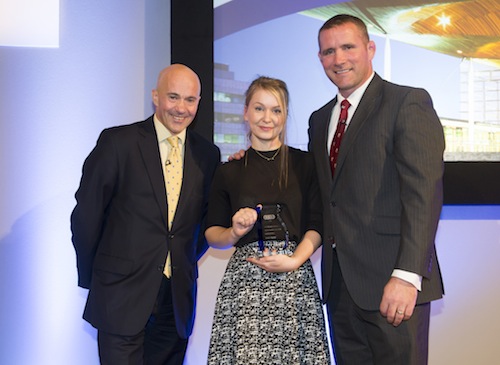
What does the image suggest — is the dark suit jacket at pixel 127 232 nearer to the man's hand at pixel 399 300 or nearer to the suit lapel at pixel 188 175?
the suit lapel at pixel 188 175

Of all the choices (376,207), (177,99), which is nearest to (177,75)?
(177,99)

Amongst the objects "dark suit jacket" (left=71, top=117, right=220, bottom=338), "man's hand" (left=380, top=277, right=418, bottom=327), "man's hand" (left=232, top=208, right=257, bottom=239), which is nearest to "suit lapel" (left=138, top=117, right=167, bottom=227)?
"dark suit jacket" (left=71, top=117, right=220, bottom=338)

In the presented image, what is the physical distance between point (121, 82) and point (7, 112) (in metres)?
0.63

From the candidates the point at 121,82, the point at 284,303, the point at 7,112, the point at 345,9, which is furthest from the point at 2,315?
the point at 345,9

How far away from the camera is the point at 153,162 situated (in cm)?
232

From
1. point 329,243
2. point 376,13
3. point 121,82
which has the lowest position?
point 329,243

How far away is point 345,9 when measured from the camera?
3.26 meters

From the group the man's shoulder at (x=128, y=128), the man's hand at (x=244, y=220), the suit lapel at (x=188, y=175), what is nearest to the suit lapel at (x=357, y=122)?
the man's hand at (x=244, y=220)

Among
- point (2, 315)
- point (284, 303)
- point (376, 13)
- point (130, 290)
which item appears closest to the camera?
point (284, 303)

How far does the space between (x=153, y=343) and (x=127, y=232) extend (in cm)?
54

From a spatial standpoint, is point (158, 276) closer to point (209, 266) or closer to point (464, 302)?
point (209, 266)

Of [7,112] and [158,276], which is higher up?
[7,112]

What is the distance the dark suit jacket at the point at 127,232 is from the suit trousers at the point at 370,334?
2.11 feet

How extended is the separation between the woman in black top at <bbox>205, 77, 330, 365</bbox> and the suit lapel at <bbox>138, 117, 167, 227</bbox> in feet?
0.68
